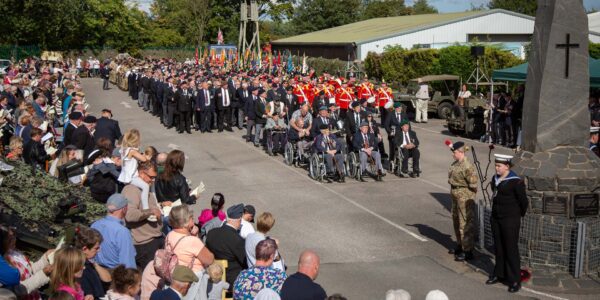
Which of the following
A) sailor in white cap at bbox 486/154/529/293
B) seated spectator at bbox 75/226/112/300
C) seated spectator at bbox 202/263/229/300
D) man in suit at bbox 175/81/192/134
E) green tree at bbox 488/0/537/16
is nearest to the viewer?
seated spectator at bbox 75/226/112/300

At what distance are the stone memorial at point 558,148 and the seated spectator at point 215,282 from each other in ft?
18.0

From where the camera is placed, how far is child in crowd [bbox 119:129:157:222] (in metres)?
9.66

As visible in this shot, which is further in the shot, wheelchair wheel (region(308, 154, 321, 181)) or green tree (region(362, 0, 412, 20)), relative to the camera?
green tree (region(362, 0, 412, 20))

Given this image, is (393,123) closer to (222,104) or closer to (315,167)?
A: (315,167)

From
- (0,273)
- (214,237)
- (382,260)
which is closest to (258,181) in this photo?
(382,260)

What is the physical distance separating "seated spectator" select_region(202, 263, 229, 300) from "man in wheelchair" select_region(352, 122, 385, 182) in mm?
10947

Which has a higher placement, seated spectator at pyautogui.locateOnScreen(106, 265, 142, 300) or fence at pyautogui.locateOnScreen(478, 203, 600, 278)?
seated spectator at pyautogui.locateOnScreen(106, 265, 142, 300)

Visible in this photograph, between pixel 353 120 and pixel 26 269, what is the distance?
13.4 metres

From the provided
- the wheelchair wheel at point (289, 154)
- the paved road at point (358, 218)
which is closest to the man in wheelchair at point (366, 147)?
the paved road at point (358, 218)

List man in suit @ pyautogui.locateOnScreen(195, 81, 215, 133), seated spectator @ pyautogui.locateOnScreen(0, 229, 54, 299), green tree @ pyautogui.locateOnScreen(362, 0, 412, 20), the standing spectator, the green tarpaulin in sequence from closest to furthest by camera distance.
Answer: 1. seated spectator @ pyautogui.locateOnScreen(0, 229, 54, 299)
2. the standing spectator
3. the green tarpaulin
4. man in suit @ pyautogui.locateOnScreen(195, 81, 215, 133)
5. green tree @ pyautogui.locateOnScreen(362, 0, 412, 20)

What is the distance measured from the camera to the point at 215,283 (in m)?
7.84

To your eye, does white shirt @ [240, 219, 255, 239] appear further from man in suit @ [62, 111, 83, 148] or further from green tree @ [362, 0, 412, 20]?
green tree @ [362, 0, 412, 20]

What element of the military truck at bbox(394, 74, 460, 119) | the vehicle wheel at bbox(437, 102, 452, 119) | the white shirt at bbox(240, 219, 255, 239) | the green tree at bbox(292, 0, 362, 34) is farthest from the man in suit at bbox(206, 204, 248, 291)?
the green tree at bbox(292, 0, 362, 34)

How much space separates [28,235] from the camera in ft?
28.8
